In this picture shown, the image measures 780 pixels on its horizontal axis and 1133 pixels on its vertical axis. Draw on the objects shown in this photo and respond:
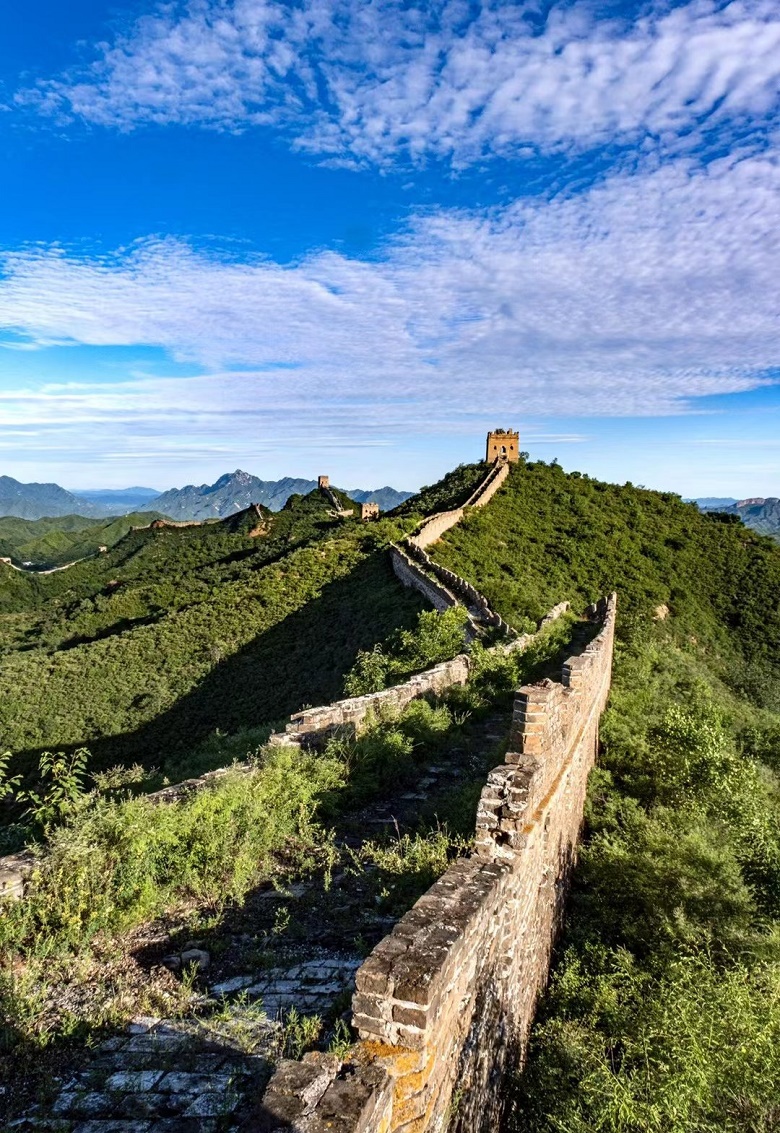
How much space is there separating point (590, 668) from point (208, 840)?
19.1 ft

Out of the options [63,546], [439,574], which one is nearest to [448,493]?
[439,574]

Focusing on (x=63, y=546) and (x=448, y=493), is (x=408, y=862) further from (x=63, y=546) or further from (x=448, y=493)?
(x=63, y=546)

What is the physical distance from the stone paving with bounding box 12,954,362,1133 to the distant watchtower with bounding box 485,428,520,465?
45.1 meters

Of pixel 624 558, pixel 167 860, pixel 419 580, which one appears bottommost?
pixel 167 860

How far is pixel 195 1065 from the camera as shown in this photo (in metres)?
3.62

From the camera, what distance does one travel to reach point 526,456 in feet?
157

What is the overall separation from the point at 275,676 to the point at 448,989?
63.6ft

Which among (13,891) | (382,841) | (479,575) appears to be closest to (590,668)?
(382,841)

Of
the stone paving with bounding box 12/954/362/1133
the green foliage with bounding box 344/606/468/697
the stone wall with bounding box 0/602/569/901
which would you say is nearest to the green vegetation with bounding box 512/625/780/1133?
the stone paving with bounding box 12/954/362/1133

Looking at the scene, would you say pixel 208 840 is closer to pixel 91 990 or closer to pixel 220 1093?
pixel 91 990

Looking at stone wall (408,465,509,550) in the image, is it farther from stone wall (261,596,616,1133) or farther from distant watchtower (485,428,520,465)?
stone wall (261,596,616,1133)

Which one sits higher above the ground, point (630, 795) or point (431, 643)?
point (431, 643)

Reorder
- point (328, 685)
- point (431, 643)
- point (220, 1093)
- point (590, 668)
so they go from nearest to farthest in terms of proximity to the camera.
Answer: point (220, 1093) → point (590, 668) → point (431, 643) → point (328, 685)

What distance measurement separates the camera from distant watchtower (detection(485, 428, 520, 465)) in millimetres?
47366
